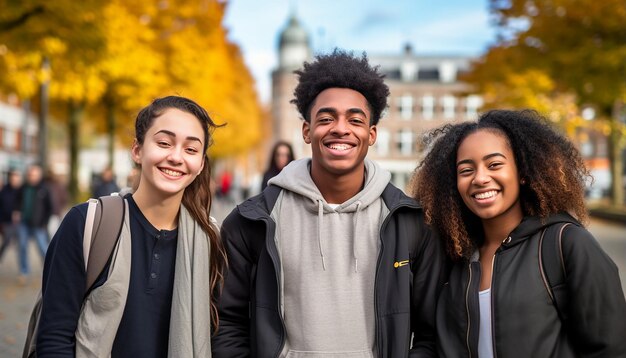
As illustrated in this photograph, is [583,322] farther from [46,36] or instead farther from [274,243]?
[46,36]

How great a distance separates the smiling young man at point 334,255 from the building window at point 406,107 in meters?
56.9

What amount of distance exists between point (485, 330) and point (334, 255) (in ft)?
2.07

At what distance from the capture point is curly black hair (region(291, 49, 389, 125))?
308cm

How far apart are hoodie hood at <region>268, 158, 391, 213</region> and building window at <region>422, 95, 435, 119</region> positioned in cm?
5714

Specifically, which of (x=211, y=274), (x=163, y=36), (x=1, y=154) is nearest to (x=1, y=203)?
(x=211, y=274)

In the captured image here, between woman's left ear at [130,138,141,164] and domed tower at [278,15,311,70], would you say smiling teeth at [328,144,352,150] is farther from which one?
domed tower at [278,15,311,70]

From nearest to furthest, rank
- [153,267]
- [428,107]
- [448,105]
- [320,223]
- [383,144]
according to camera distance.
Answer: [153,267] → [320,223] → [383,144] → [448,105] → [428,107]

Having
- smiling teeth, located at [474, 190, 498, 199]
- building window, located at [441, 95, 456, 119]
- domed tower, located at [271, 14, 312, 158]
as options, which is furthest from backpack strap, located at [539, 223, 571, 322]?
domed tower, located at [271, 14, 312, 158]

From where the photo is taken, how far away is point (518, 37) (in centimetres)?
2266

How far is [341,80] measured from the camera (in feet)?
10.1

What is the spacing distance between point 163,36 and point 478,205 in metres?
21.8

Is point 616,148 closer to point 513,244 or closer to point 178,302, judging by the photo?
point 513,244

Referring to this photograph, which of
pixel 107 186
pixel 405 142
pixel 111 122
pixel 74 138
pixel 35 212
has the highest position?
pixel 405 142

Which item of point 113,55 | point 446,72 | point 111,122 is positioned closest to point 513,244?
point 113,55
